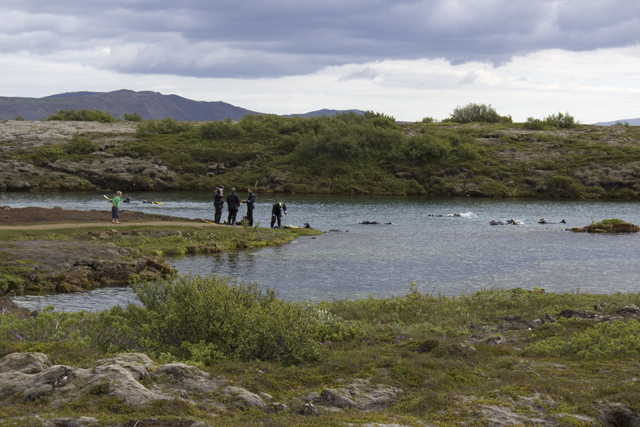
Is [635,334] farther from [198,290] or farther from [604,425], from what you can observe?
[198,290]

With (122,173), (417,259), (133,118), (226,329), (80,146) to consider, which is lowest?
(417,259)

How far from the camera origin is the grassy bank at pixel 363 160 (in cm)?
9375

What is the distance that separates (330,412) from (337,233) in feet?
117

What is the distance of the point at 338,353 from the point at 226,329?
2.42 meters

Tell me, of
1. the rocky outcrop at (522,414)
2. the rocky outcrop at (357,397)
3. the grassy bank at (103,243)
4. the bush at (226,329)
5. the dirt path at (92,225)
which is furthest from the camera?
the dirt path at (92,225)

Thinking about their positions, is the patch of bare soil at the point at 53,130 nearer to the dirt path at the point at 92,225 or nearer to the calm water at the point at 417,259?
the calm water at the point at 417,259

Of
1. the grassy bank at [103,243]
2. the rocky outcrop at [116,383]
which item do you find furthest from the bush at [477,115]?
the rocky outcrop at [116,383]

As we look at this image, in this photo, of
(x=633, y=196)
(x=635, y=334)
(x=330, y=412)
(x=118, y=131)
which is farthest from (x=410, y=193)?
(x=330, y=412)

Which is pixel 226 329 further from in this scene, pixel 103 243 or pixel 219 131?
pixel 219 131

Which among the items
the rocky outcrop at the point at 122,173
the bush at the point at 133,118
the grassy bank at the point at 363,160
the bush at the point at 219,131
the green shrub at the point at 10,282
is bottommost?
the green shrub at the point at 10,282

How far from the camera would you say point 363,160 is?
104938 millimetres

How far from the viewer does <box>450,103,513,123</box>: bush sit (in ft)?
508

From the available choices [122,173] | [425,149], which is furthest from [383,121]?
[122,173]

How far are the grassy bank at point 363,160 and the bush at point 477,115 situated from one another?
3031 centimetres
